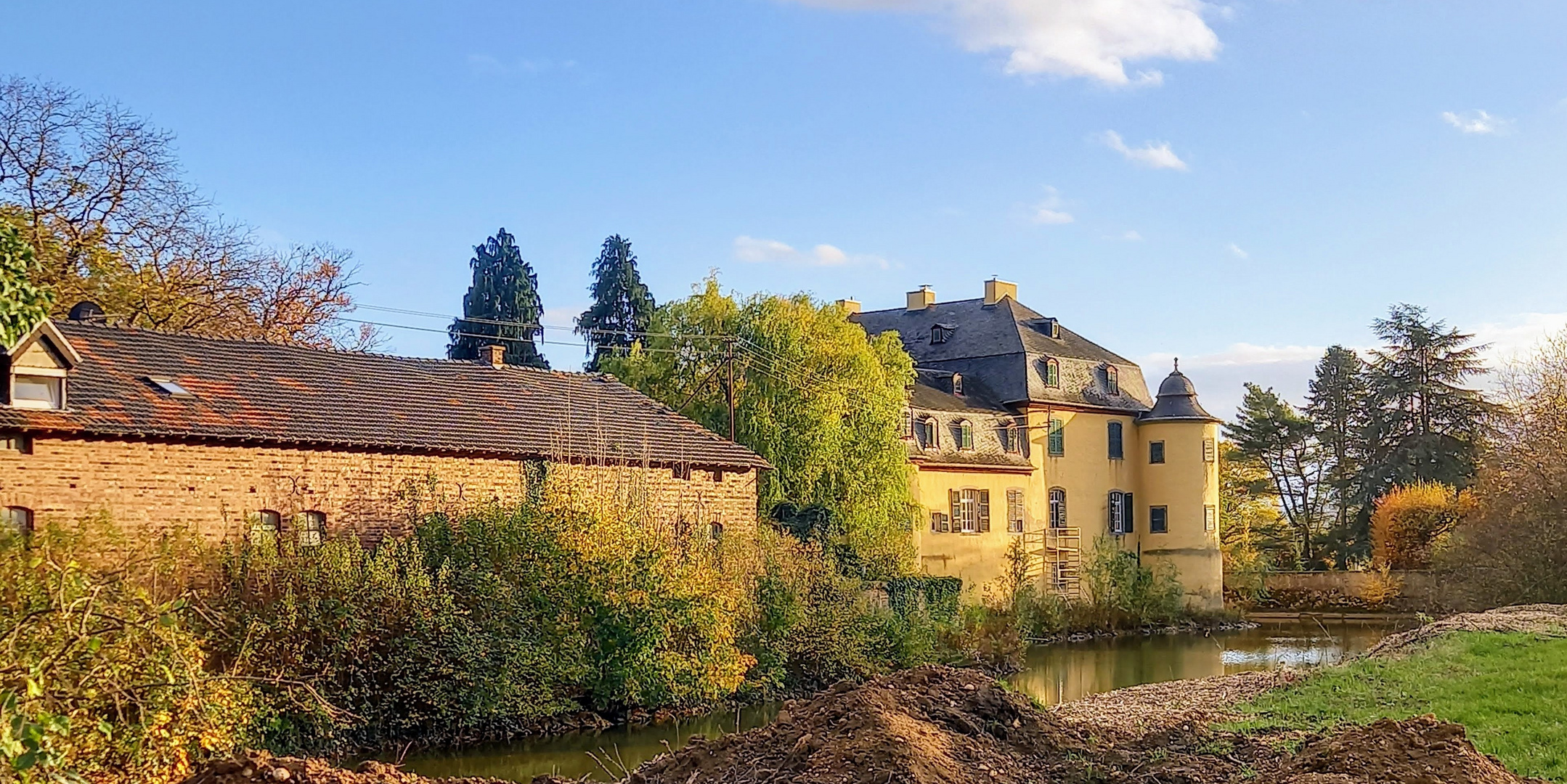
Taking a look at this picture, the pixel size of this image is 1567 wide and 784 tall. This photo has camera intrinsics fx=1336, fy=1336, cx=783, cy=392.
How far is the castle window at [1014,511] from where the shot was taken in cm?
4112

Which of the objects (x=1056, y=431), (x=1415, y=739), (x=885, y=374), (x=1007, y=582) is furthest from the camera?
(x=1056, y=431)

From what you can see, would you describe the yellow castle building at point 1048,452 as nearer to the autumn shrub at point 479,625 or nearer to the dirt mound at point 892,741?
the autumn shrub at point 479,625

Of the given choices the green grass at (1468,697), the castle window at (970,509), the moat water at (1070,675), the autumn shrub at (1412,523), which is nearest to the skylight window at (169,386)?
the moat water at (1070,675)

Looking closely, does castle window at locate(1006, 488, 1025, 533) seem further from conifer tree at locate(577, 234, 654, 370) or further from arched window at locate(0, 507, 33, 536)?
arched window at locate(0, 507, 33, 536)

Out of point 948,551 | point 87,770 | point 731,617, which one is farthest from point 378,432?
point 948,551

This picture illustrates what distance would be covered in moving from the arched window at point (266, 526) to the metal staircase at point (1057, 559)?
25.3 m

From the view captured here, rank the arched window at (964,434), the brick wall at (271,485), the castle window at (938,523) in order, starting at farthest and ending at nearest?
the arched window at (964,434), the castle window at (938,523), the brick wall at (271,485)

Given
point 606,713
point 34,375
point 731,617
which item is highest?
point 34,375

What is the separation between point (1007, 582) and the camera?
1521 inches

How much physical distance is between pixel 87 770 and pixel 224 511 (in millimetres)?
7907

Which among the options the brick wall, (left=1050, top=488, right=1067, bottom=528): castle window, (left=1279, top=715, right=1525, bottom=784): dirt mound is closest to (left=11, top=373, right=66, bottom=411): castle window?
the brick wall

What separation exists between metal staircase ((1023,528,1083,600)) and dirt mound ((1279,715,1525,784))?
32821 mm

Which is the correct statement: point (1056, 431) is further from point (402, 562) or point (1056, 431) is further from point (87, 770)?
point (87, 770)

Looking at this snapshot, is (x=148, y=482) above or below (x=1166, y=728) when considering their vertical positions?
above
